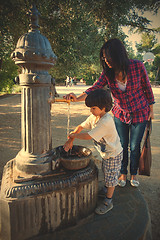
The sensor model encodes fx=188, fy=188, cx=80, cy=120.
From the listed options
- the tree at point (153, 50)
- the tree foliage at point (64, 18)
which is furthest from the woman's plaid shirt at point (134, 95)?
the tree at point (153, 50)

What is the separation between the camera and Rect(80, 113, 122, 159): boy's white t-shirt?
168 centimetres

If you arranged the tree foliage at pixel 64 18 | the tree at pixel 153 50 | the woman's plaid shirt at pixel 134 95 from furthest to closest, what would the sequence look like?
the tree at pixel 153 50, the tree foliage at pixel 64 18, the woman's plaid shirt at pixel 134 95

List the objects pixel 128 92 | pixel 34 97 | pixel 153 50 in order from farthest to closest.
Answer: pixel 153 50
pixel 128 92
pixel 34 97

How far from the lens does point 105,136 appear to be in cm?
176

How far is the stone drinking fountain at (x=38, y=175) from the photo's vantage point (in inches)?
57.7

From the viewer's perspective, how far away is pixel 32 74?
1.54 m

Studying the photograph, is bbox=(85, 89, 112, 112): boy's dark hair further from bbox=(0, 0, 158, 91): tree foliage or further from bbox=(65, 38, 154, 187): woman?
bbox=(0, 0, 158, 91): tree foliage

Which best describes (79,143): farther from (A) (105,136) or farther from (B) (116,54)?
(B) (116,54)

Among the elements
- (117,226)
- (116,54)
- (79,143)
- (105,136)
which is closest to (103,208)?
(117,226)

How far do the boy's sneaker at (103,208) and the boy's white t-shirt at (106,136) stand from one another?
18.8 inches

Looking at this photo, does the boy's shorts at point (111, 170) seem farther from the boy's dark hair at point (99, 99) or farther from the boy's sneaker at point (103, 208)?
the boy's dark hair at point (99, 99)

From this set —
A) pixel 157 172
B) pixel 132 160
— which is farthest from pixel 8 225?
pixel 157 172

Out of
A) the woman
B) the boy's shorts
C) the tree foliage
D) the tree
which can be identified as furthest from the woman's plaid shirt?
the tree

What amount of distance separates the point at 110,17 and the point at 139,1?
2.96ft
